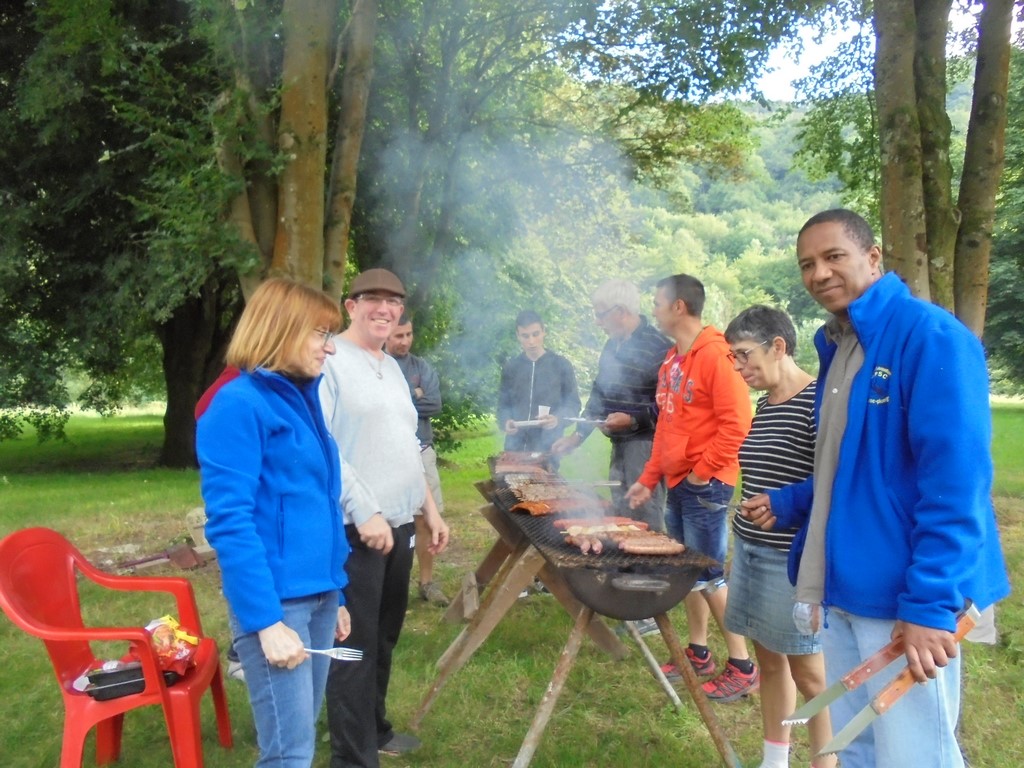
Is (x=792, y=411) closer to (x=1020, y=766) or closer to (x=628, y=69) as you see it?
(x=1020, y=766)

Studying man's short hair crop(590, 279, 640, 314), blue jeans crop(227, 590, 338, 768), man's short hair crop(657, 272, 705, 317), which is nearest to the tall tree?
man's short hair crop(657, 272, 705, 317)

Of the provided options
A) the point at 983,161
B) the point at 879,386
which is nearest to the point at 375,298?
the point at 879,386

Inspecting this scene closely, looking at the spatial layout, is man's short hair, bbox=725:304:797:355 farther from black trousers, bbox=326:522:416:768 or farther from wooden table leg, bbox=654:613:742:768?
black trousers, bbox=326:522:416:768

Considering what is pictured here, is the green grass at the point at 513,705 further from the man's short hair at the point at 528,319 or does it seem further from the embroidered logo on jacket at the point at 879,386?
the embroidered logo on jacket at the point at 879,386

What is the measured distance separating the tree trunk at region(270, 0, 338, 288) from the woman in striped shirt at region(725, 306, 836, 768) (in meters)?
3.74

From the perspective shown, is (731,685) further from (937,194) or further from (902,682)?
(937,194)

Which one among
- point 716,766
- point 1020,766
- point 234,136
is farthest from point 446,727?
point 234,136

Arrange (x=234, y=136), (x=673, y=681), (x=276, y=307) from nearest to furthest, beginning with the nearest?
(x=276, y=307), (x=673, y=681), (x=234, y=136)

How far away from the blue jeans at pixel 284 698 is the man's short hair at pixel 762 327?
1716mm

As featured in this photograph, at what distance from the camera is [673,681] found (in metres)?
4.11

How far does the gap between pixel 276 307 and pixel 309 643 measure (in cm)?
98

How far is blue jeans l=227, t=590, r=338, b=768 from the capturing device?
207 cm

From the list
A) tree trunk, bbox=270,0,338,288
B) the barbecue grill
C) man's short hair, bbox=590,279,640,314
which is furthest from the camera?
tree trunk, bbox=270,0,338,288

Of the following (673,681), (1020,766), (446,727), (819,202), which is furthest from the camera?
(819,202)
